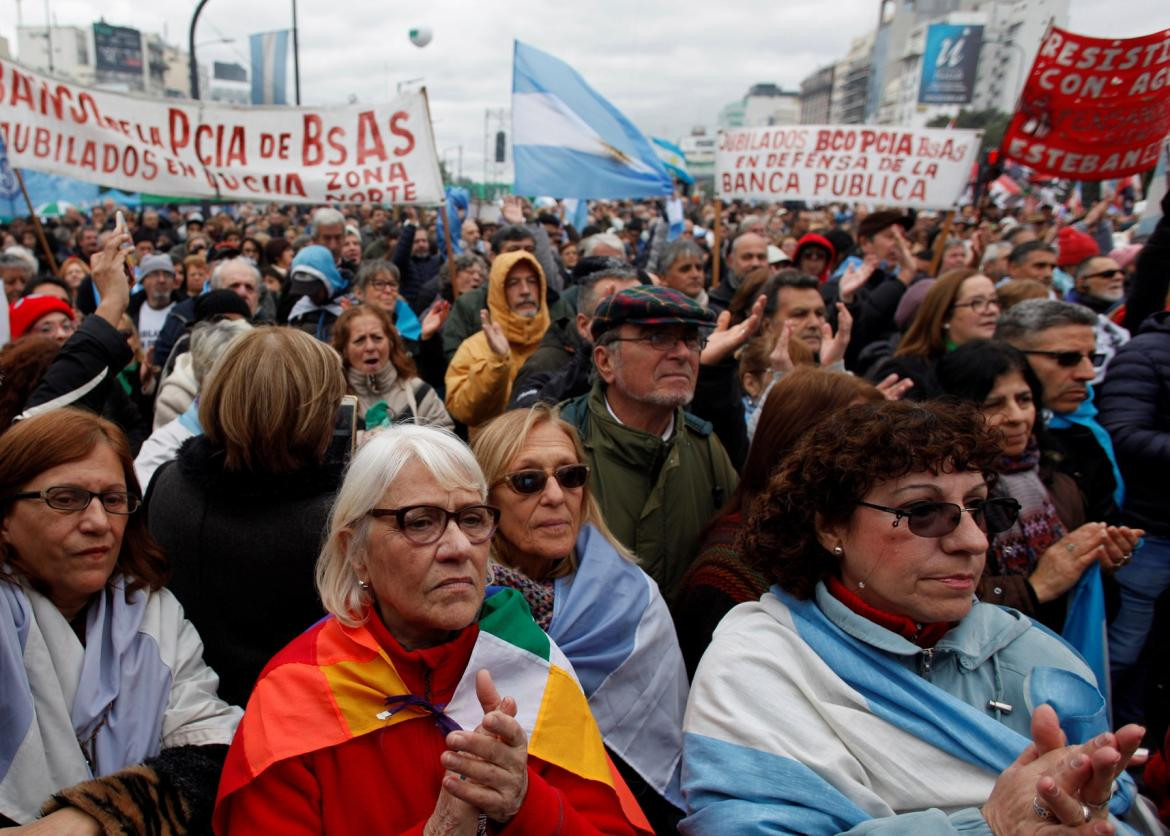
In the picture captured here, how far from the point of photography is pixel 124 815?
1.81 metres

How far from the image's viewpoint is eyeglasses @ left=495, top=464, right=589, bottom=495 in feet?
8.55

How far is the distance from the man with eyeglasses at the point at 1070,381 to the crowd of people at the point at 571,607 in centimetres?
1

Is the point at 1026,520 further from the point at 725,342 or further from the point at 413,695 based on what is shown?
the point at 413,695

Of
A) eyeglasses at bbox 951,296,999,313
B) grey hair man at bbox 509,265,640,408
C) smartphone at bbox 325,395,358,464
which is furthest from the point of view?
eyeglasses at bbox 951,296,999,313

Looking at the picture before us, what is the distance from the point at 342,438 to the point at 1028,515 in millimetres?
2302

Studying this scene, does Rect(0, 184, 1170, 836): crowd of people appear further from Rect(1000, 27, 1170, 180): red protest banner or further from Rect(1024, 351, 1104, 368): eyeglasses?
Rect(1000, 27, 1170, 180): red protest banner

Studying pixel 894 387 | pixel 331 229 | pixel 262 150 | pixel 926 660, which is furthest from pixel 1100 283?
pixel 331 229

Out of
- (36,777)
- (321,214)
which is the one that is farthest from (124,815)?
(321,214)

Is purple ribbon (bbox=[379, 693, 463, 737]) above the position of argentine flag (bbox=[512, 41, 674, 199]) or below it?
below

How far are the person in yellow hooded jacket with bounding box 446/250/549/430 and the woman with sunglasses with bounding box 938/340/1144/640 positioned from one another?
2.01m

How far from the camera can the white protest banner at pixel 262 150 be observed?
5.84m

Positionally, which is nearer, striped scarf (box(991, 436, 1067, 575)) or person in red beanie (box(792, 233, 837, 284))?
striped scarf (box(991, 436, 1067, 575))

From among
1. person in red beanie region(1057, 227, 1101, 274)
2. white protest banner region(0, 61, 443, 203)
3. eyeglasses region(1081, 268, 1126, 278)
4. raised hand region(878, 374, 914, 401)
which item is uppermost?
white protest banner region(0, 61, 443, 203)

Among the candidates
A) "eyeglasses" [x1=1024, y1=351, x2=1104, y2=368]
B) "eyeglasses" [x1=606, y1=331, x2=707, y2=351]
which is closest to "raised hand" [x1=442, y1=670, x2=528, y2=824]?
"eyeglasses" [x1=606, y1=331, x2=707, y2=351]
